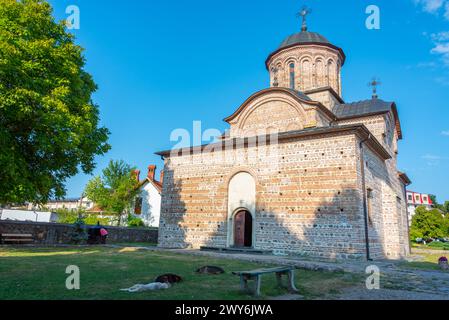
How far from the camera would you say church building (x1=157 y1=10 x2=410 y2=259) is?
1241 cm

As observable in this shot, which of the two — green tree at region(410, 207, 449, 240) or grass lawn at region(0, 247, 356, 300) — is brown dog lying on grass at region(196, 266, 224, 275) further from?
green tree at region(410, 207, 449, 240)

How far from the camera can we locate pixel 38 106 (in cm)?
1061

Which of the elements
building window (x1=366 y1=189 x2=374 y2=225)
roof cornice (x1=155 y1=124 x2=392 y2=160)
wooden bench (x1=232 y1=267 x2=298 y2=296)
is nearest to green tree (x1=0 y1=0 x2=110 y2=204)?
roof cornice (x1=155 y1=124 x2=392 y2=160)

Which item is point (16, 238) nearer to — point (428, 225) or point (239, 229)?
point (239, 229)

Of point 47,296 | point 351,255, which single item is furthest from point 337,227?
point 47,296

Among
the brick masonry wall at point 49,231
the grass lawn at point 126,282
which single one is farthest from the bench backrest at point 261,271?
the brick masonry wall at point 49,231

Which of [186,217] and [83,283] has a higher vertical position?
[186,217]

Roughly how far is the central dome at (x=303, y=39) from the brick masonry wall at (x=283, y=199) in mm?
9795

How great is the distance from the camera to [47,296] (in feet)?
15.8

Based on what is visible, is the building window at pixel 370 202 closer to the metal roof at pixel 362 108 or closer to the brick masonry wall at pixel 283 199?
the brick masonry wall at pixel 283 199

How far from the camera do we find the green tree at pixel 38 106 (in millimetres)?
9992
